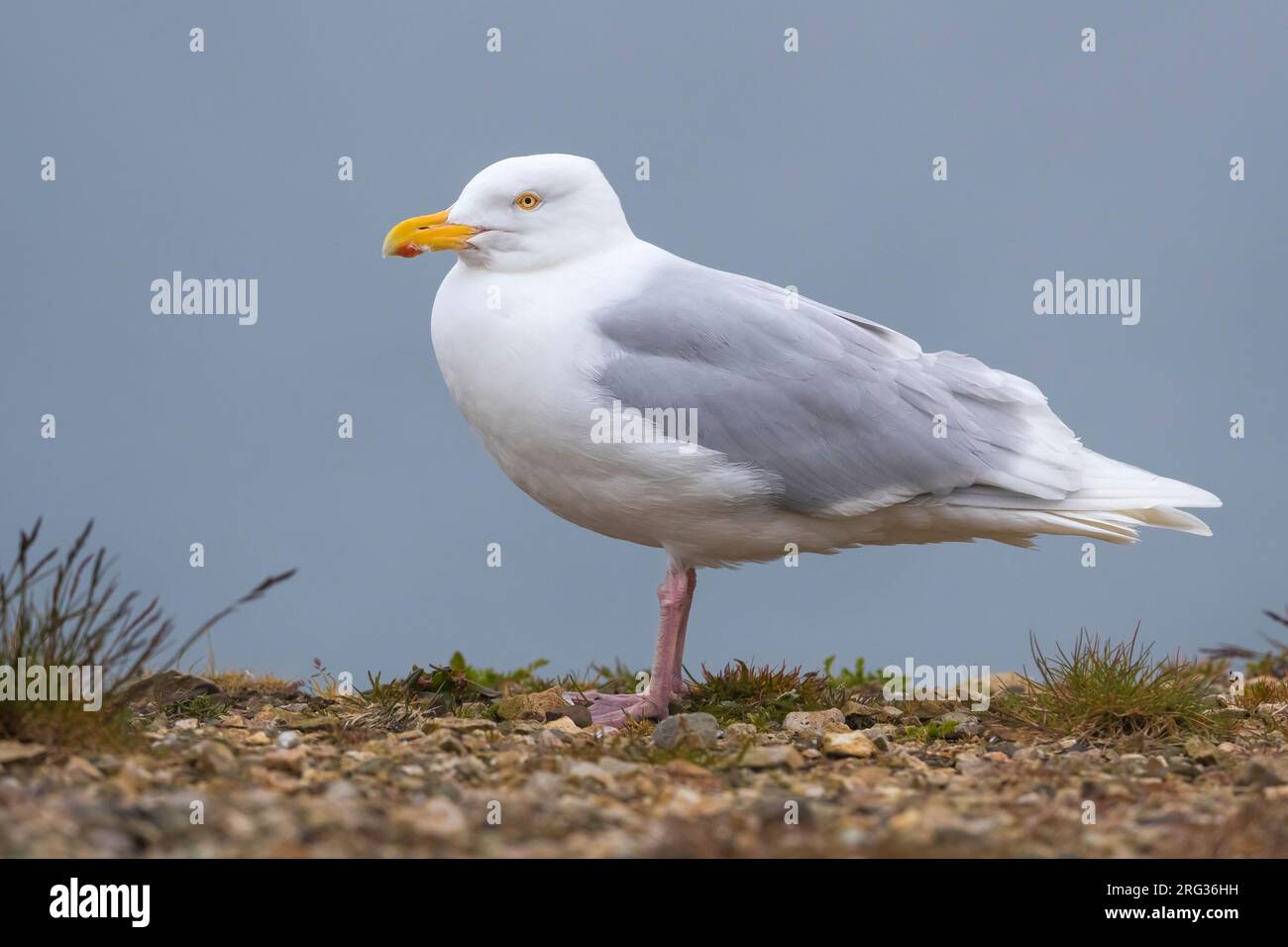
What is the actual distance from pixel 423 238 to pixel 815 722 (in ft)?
11.1

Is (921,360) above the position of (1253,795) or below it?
above

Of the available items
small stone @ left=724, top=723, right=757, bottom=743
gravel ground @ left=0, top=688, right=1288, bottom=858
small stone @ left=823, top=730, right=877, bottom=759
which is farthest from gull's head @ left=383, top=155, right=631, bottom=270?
small stone @ left=823, top=730, right=877, bottom=759

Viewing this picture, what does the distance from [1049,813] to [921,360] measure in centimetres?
343

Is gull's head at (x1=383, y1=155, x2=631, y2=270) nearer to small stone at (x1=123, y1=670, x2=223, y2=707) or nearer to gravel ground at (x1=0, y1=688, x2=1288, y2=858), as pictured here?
gravel ground at (x1=0, y1=688, x2=1288, y2=858)

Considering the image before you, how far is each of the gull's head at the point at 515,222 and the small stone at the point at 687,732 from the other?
264cm

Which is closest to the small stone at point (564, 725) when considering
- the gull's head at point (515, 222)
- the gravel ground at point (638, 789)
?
the gravel ground at point (638, 789)

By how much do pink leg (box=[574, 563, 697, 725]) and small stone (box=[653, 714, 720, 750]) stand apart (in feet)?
2.50

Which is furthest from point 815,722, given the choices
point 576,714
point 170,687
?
point 170,687

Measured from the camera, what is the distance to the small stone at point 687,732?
6965mm

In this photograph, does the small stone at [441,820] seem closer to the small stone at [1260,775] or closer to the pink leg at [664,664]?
the pink leg at [664,664]

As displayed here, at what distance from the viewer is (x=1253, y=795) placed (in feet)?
20.2

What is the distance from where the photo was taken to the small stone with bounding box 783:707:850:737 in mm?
7793
